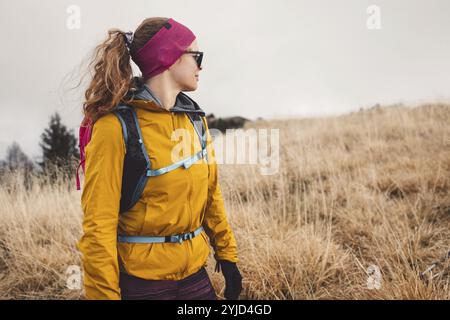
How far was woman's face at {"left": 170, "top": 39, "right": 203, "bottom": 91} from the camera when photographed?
1698 millimetres

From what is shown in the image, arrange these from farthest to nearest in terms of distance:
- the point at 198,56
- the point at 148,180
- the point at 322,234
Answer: the point at 322,234 → the point at 198,56 → the point at 148,180

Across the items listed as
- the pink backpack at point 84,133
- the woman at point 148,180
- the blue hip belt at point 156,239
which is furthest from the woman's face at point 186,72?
the blue hip belt at point 156,239

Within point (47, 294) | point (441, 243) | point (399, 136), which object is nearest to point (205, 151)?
point (47, 294)

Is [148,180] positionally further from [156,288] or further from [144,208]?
[156,288]

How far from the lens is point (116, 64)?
1580 mm

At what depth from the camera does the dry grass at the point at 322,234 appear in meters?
2.90

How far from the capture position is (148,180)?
57.7 inches

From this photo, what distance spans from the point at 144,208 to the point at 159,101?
0.50 meters

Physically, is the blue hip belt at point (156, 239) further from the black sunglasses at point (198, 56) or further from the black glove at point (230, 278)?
the black sunglasses at point (198, 56)

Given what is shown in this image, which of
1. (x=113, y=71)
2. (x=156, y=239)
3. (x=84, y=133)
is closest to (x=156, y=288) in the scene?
(x=156, y=239)

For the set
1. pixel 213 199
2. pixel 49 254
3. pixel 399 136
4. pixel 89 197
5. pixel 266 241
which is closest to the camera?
pixel 89 197

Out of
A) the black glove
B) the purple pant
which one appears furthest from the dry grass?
the purple pant
